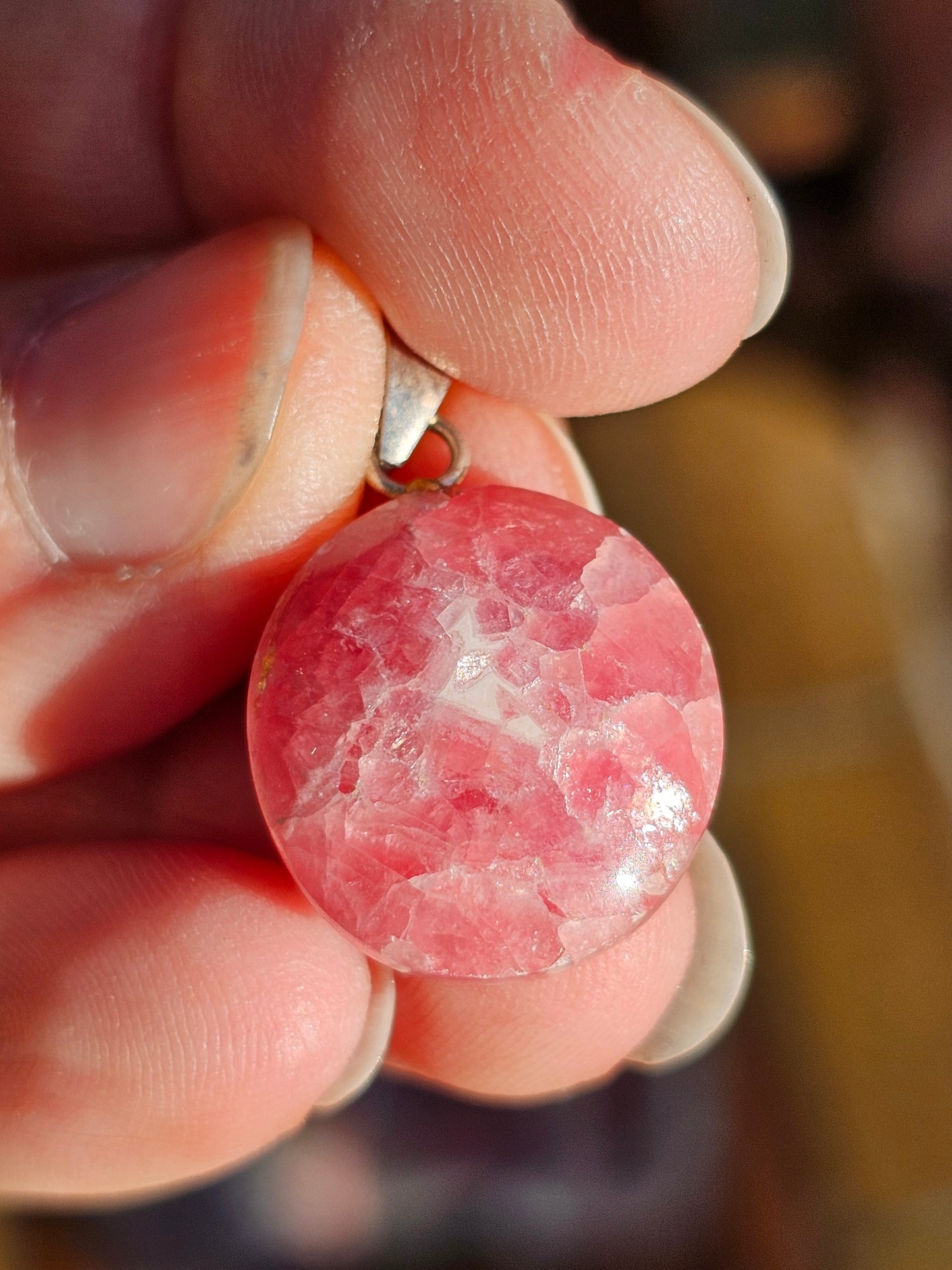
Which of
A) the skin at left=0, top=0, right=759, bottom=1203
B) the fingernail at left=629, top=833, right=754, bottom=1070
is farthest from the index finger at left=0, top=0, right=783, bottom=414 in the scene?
the fingernail at left=629, top=833, right=754, bottom=1070

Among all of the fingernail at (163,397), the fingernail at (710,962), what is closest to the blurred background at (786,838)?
the fingernail at (710,962)

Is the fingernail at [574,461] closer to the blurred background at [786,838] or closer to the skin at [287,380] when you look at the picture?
the skin at [287,380]

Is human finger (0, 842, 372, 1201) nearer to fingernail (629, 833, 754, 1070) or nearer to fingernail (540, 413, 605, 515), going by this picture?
fingernail (629, 833, 754, 1070)

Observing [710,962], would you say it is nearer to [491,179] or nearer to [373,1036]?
[373,1036]

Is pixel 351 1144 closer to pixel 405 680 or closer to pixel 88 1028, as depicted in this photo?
pixel 88 1028

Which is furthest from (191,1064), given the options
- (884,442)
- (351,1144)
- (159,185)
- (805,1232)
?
(884,442)
